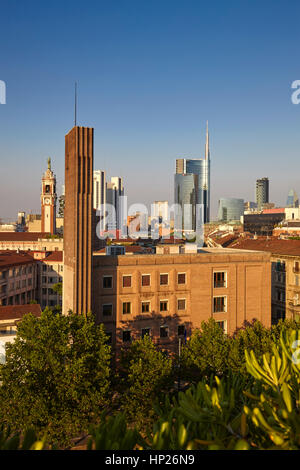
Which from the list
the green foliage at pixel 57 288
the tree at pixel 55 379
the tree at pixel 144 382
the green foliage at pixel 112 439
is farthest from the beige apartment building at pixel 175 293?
the green foliage at pixel 57 288

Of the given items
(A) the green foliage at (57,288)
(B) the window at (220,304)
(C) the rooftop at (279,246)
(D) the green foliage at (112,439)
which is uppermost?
(C) the rooftop at (279,246)

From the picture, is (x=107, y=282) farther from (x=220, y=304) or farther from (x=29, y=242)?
(x=29, y=242)

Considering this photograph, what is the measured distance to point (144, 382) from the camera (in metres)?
31.7

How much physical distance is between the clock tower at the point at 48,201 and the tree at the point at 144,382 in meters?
131

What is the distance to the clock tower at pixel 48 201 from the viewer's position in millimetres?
158375

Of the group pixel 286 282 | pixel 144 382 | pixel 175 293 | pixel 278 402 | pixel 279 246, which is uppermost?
pixel 279 246

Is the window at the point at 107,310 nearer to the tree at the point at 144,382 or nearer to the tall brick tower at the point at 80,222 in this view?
the tall brick tower at the point at 80,222

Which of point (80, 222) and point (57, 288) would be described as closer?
point (80, 222)

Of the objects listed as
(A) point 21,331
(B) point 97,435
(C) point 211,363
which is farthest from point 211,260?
(B) point 97,435

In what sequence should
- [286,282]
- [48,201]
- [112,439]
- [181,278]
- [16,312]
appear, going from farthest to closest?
[48,201] < [286,282] < [181,278] < [16,312] < [112,439]

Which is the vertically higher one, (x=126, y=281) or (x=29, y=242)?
(x=29, y=242)

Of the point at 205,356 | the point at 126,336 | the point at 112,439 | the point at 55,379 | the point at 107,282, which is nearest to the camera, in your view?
the point at 112,439

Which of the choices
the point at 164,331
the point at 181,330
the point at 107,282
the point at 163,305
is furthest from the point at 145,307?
the point at 107,282

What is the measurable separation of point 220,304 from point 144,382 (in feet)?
65.0
